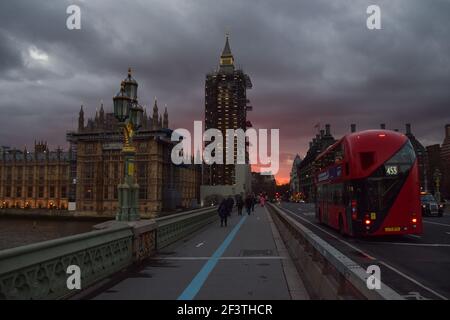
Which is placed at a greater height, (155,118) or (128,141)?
(155,118)

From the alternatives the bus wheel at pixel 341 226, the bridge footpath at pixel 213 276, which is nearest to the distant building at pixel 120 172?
the bus wheel at pixel 341 226

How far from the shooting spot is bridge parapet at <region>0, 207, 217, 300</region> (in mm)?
5082

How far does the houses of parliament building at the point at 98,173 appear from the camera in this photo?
362 feet

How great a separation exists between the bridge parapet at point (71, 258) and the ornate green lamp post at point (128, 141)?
809mm

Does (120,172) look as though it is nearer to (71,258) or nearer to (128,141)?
(128,141)

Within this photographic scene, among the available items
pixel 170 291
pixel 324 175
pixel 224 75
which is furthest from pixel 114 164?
pixel 170 291

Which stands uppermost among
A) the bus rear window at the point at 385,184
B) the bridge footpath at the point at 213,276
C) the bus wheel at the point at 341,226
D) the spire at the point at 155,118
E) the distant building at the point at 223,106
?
the distant building at the point at 223,106

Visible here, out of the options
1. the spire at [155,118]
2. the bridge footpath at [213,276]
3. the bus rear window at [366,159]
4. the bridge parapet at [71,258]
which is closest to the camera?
the bridge parapet at [71,258]

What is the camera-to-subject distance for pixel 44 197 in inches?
5305

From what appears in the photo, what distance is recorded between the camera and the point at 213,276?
9203 millimetres

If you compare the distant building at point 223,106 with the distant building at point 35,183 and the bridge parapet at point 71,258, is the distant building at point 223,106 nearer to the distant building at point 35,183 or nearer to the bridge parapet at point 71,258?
the distant building at point 35,183

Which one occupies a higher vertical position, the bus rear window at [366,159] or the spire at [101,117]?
the spire at [101,117]

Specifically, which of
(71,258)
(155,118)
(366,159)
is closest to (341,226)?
(366,159)

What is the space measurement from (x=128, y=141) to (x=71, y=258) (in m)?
7.77
